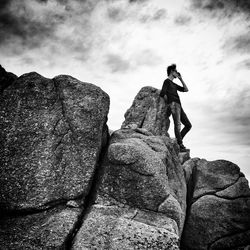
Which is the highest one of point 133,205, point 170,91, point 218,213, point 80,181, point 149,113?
point 170,91

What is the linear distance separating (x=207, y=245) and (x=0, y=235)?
8866 mm

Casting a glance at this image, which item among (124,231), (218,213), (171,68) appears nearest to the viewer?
(124,231)

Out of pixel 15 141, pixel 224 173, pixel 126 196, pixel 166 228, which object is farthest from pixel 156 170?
pixel 224 173

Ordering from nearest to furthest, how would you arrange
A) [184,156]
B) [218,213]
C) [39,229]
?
1. [39,229]
2. [218,213]
3. [184,156]

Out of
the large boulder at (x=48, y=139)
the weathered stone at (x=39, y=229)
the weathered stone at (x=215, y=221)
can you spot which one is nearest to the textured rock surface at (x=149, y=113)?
the weathered stone at (x=215, y=221)

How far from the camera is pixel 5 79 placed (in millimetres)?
8734

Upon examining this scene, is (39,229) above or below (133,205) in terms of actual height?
below

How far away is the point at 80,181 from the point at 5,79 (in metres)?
5.18

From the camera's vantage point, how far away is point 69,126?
8.08 meters

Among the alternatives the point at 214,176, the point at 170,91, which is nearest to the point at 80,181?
the point at 214,176

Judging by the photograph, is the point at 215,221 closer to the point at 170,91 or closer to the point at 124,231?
the point at 124,231

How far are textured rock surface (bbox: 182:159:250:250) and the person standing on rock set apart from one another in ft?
12.5

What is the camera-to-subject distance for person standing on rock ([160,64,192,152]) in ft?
49.8

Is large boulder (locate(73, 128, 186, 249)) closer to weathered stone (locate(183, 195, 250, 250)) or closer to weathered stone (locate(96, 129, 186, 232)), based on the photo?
weathered stone (locate(96, 129, 186, 232))
